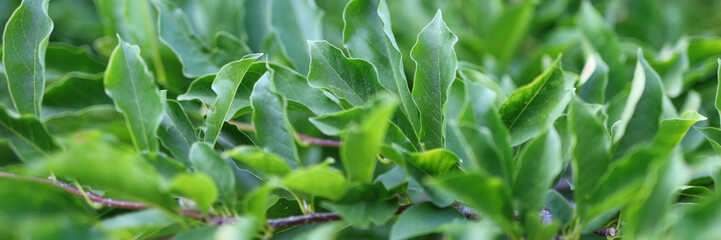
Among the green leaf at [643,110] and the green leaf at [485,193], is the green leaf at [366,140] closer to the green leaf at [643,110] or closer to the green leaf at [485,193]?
the green leaf at [485,193]

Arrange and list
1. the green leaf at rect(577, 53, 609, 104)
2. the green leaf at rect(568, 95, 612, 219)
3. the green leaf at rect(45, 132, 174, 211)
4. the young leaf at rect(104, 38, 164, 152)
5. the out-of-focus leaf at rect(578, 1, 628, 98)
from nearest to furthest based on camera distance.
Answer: the green leaf at rect(45, 132, 174, 211) → the green leaf at rect(568, 95, 612, 219) → the young leaf at rect(104, 38, 164, 152) → the green leaf at rect(577, 53, 609, 104) → the out-of-focus leaf at rect(578, 1, 628, 98)

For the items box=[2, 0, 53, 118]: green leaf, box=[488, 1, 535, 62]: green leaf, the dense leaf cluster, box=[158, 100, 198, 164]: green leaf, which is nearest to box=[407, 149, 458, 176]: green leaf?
the dense leaf cluster

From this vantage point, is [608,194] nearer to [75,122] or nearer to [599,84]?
[599,84]

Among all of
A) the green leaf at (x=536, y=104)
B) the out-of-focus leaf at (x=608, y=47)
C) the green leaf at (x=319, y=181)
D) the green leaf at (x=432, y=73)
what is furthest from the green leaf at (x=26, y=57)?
the out-of-focus leaf at (x=608, y=47)

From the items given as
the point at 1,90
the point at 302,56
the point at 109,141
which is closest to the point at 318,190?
the point at 109,141

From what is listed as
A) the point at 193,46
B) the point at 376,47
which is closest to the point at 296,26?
the point at 193,46

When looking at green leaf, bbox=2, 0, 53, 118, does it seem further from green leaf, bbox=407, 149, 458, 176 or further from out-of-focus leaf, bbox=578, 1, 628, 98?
out-of-focus leaf, bbox=578, 1, 628, 98

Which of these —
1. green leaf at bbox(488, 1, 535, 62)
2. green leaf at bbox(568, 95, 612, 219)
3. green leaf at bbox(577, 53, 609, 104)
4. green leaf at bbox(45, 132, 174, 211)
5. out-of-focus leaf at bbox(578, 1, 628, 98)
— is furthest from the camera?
green leaf at bbox(488, 1, 535, 62)
